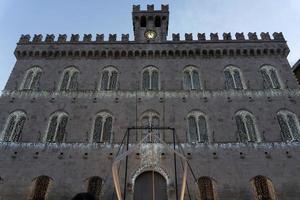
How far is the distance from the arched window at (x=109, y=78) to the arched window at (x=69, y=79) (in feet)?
6.02

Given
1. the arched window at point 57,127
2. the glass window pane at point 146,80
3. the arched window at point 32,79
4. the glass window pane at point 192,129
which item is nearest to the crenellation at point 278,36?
the glass window pane at point 192,129

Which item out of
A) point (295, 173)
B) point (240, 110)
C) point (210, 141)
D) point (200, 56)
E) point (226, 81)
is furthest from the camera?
point (200, 56)

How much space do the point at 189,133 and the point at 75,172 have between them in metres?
6.94

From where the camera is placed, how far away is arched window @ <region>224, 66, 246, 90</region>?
78.5 feet

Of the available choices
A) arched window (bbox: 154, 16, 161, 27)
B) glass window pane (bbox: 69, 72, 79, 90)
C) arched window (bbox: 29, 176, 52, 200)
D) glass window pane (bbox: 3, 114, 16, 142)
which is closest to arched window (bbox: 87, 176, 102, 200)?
arched window (bbox: 29, 176, 52, 200)

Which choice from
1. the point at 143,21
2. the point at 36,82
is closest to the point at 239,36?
the point at 143,21

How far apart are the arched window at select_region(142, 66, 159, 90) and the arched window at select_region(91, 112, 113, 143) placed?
3.49 metres

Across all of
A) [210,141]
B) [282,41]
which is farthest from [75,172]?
[282,41]

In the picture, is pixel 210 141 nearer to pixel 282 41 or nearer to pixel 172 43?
pixel 172 43

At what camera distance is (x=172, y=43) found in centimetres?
2641

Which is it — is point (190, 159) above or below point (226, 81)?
below

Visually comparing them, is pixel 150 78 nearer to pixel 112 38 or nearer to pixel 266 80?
pixel 112 38

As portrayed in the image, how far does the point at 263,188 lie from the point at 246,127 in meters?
4.14

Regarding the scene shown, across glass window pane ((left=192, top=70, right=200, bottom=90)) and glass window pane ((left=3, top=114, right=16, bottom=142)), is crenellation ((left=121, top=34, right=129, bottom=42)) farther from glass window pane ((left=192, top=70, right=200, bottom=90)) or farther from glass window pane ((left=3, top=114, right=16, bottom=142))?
glass window pane ((left=3, top=114, right=16, bottom=142))
